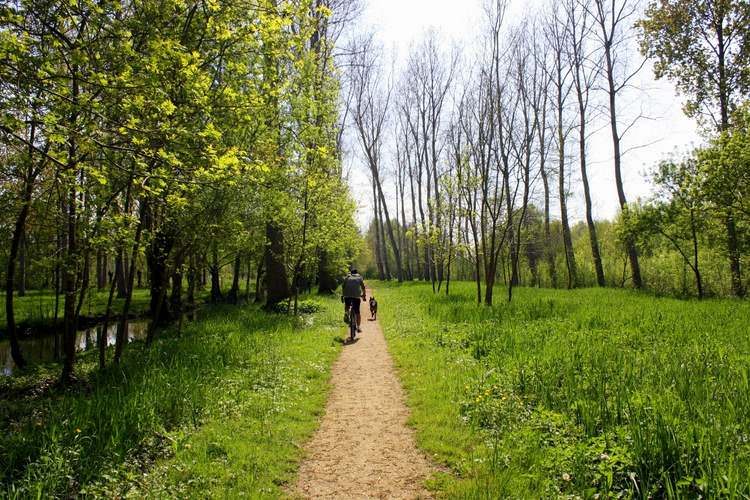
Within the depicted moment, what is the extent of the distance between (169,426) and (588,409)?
493cm

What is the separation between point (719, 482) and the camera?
304 centimetres

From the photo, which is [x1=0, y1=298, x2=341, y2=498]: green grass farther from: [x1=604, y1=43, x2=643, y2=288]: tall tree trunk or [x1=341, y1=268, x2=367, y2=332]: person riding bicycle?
[x1=604, y1=43, x2=643, y2=288]: tall tree trunk

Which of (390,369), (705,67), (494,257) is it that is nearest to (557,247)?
(705,67)

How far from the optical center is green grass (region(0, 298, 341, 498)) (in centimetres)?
371

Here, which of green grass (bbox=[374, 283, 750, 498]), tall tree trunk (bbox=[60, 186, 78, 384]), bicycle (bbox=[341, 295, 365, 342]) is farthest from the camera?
bicycle (bbox=[341, 295, 365, 342])

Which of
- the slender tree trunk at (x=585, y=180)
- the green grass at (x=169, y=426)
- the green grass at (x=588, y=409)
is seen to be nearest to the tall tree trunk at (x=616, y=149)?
the slender tree trunk at (x=585, y=180)

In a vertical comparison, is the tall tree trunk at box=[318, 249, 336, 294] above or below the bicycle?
above

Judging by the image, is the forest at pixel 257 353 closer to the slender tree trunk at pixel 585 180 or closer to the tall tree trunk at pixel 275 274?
the tall tree trunk at pixel 275 274

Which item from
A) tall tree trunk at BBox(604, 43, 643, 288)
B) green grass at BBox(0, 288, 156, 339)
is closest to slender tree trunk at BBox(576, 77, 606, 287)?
tall tree trunk at BBox(604, 43, 643, 288)

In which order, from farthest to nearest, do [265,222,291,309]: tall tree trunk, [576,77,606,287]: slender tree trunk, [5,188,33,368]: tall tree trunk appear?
1. [576,77,606,287]: slender tree trunk
2. [265,222,291,309]: tall tree trunk
3. [5,188,33,368]: tall tree trunk

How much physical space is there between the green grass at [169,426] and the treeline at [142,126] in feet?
6.07

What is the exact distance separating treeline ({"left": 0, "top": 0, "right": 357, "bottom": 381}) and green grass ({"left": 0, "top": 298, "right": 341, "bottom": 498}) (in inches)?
72.9

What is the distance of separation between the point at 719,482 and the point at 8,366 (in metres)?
14.9

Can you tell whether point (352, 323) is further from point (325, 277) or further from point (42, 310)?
point (325, 277)
